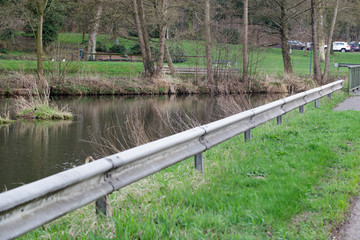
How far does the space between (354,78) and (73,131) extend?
13.3 meters

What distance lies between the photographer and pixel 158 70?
33.5 meters

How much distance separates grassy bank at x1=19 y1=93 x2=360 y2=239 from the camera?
173 inches

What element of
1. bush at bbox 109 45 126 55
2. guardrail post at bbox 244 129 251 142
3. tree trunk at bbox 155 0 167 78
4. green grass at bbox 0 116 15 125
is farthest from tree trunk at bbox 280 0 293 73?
guardrail post at bbox 244 129 251 142

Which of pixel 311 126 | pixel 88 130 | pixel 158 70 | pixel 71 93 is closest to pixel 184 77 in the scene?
pixel 158 70

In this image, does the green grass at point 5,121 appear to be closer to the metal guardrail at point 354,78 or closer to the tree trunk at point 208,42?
the metal guardrail at point 354,78

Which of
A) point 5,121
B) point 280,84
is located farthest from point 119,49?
point 5,121

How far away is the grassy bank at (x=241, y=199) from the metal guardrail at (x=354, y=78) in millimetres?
13970

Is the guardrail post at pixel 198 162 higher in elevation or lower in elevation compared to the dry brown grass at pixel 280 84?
higher

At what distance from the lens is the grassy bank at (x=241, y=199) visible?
440cm

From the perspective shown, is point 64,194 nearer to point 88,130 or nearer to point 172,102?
point 88,130

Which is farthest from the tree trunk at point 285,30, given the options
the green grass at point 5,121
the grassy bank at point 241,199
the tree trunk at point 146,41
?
the grassy bank at point 241,199

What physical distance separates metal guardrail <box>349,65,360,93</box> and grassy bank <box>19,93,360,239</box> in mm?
13970

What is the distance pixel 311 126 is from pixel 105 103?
54.8 feet

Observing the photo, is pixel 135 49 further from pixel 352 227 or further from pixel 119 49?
pixel 352 227
